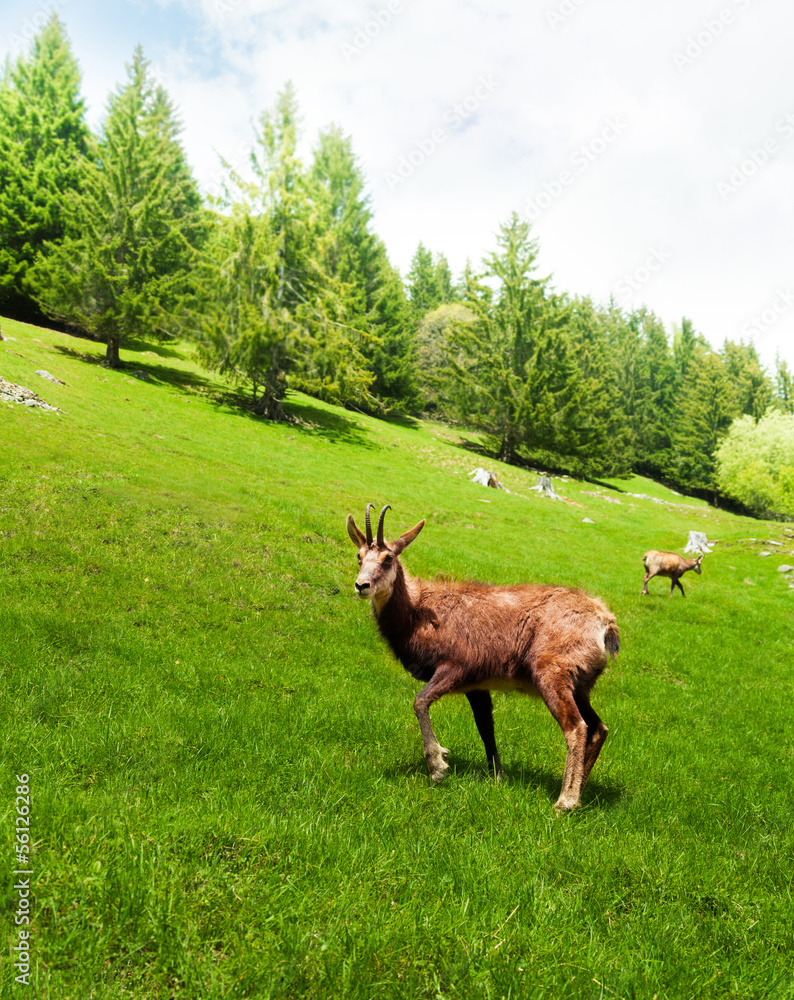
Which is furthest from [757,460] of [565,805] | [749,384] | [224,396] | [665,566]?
[565,805]

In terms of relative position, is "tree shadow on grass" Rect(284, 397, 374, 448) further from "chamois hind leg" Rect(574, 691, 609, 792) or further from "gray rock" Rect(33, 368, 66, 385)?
"chamois hind leg" Rect(574, 691, 609, 792)

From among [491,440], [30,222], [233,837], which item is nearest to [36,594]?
[233,837]

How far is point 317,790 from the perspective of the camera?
4586 mm

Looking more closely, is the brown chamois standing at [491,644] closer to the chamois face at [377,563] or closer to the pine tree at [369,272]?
the chamois face at [377,563]

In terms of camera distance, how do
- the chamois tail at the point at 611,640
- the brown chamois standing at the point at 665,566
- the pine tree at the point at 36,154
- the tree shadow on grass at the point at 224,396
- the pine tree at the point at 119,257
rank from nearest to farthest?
the chamois tail at the point at 611,640
the brown chamois standing at the point at 665,566
the pine tree at the point at 119,257
the tree shadow on grass at the point at 224,396
the pine tree at the point at 36,154

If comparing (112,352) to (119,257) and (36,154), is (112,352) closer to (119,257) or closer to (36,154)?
(119,257)

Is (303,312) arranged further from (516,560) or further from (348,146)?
(348,146)

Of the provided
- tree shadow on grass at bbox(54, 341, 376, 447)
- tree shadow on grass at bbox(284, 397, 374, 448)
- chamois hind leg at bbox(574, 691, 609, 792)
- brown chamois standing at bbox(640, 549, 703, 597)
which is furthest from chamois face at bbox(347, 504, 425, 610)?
tree shadow on grass at bbox(54, 341, 376, 447)

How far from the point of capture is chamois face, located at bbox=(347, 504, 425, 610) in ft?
16.3

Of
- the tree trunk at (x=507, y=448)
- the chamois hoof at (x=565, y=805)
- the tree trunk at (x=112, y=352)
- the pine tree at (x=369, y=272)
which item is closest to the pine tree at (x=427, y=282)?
the pine tree at (x=369, y=272)

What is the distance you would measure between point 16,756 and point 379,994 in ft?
11.8

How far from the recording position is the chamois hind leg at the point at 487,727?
543cm

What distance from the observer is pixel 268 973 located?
252 centimetres

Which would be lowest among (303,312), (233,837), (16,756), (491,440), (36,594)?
(36,594)
